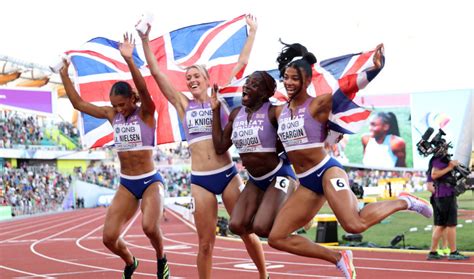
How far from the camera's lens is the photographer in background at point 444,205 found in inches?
450

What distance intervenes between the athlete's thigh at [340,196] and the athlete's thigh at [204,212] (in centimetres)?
126

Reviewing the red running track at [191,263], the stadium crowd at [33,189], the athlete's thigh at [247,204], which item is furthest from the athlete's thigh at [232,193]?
the stadium crowd at [33,189]

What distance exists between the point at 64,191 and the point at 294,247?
45494mm

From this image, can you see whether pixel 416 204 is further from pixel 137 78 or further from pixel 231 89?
pixel 137 78

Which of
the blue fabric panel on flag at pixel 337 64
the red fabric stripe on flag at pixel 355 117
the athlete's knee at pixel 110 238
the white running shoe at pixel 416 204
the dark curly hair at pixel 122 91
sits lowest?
the athlete's knee at pixel 110 238

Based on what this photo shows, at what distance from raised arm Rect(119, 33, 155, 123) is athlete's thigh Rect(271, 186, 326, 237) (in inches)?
87.9

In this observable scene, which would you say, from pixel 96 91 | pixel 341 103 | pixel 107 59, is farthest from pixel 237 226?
pixel 107 59

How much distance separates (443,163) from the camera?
37.9ft

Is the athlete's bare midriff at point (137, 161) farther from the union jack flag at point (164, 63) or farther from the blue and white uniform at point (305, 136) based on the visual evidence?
the blue and white uniform at point (305, 136)

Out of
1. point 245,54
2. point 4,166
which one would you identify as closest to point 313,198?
point 245,54

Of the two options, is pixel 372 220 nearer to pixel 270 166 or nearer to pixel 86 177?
pixel 270 166

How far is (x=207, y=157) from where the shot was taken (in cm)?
746

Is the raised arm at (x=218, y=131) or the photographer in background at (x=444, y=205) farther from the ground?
the raised arm at (x=218, y=131)

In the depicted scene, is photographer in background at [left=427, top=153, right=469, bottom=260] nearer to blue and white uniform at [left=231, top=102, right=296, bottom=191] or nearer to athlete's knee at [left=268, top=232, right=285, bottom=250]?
blue and white uniform at [left=231, top=102, right=296, bottom=191]
